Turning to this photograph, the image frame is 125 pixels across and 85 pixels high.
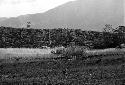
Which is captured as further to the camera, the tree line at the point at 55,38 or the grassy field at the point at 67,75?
the tree line at the point at 55,38

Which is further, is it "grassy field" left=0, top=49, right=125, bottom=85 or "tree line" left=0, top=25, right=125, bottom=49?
"tree line" left=0, top=25, right=125, bottom=49

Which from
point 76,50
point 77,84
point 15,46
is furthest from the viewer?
point 15,46

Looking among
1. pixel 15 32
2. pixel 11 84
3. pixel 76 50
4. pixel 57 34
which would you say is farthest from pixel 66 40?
pixel 11 84

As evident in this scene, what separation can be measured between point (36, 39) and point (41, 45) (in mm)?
1546

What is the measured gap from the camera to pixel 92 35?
59.7 meters

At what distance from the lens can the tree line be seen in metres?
52.5

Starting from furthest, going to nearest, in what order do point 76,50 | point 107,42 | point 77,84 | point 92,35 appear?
point 92,35 → point 107,42 → point 76,50 → point 77,84

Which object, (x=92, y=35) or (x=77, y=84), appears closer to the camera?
(x=77, y=84)

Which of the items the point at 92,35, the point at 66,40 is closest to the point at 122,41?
the point at 92,35

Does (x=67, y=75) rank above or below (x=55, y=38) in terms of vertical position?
above

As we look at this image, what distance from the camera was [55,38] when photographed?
56.4 m

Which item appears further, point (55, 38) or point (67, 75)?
point (55, 38)

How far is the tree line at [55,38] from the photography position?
2067 inches

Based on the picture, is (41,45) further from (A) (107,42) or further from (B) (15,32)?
(A) (107,42)
